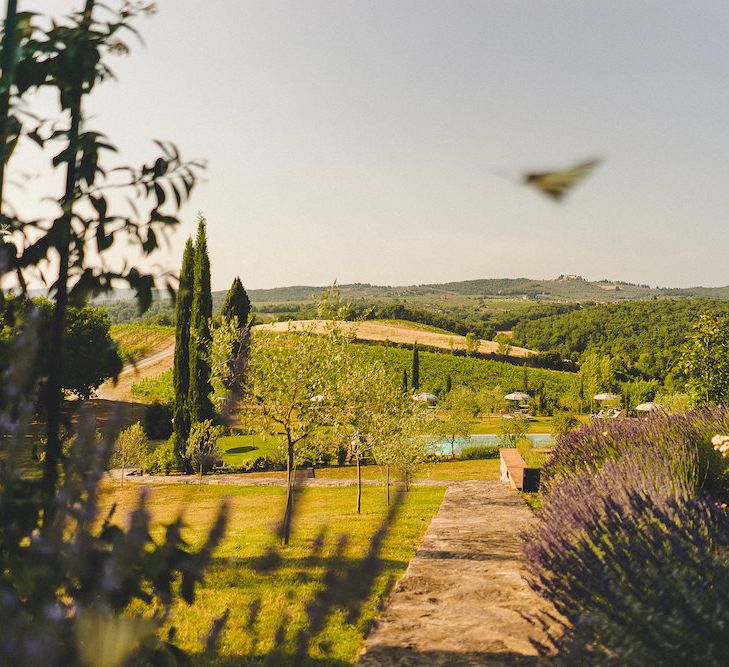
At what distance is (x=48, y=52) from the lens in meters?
1.73

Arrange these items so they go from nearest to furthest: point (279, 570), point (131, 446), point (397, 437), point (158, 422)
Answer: point (279, 570)
point (397, 437)
point (131, 446)
point (158, 422)

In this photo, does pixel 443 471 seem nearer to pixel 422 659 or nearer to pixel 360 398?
pixel 360 398

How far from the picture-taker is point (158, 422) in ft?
120

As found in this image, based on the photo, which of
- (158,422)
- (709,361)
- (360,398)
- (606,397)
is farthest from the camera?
(606,397)

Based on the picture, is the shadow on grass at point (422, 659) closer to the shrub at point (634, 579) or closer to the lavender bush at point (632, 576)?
the lavender bush at point (632, 576)

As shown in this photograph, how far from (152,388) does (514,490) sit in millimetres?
46316

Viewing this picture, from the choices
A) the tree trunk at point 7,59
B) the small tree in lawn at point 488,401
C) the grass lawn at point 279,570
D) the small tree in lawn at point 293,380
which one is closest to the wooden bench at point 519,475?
the grass lawn at point 279,570

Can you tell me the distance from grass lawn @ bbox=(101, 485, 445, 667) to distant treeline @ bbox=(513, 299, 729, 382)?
68.1 m

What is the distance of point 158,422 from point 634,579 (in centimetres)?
3630

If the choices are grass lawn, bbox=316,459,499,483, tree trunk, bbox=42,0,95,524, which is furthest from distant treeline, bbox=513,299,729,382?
tree trunk, bbox=42,0,95,524

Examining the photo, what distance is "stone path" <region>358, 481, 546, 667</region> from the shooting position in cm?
375

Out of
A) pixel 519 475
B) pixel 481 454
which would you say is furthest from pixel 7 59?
pixel 481 454

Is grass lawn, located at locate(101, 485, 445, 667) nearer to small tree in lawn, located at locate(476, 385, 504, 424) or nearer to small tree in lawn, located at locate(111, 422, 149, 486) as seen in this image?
small tree in lawn, located at locate(111, 422, 149, 486)

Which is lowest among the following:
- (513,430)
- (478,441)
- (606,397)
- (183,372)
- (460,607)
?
(478,441)
